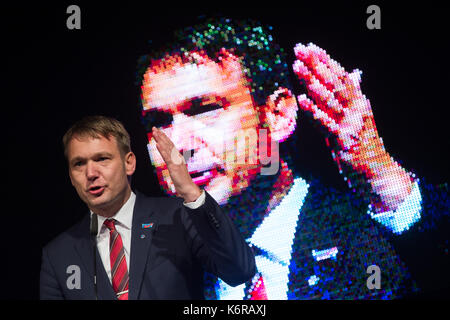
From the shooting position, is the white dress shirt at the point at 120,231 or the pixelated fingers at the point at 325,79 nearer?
the white dress shirt at the point at 120,231

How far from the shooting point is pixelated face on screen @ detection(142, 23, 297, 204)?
3.03 m

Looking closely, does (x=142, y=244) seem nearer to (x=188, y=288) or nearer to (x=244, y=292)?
(x=188, y=288)

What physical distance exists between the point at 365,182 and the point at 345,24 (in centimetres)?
94

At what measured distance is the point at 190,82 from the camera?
10.4ft

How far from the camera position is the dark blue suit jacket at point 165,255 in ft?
6.68

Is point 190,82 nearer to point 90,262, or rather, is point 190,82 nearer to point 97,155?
point 97,155

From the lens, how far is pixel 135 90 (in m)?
3.23

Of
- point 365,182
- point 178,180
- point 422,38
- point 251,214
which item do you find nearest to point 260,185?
point 251,214

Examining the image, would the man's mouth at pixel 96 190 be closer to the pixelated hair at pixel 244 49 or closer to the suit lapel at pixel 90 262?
the suit lapel at pixel 90 262

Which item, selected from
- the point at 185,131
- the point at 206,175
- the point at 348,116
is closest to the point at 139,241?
the point at 206,175

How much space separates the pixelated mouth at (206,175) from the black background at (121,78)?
0.25 meters

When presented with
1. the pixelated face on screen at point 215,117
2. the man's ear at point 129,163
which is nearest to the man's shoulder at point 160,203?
the man's ear at point 129,163

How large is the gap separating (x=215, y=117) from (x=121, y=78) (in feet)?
2.11

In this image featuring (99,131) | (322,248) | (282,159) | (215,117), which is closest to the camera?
(99,131)
